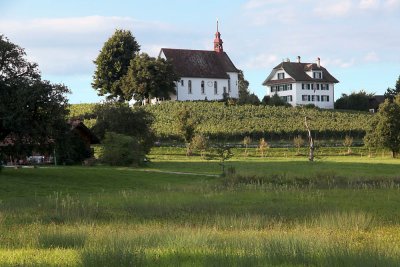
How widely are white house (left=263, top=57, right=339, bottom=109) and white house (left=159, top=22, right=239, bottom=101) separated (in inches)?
404

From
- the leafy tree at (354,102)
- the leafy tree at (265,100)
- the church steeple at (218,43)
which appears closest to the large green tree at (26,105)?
the leafy tree at (265,100)

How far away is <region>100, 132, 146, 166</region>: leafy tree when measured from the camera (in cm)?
5519

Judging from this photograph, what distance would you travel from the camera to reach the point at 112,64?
112m

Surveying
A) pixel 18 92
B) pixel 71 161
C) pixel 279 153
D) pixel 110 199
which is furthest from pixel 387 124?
pixel 110 199

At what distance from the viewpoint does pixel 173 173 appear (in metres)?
44.2

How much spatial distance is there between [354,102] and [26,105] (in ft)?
352

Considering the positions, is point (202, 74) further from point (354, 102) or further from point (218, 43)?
point (354, 102)

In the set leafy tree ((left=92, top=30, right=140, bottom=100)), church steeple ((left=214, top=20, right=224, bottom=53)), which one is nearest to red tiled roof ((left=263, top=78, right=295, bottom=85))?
church steeple ((left=214, top=20, right=224, bottom=53))

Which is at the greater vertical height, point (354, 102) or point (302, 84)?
point (302, 84)

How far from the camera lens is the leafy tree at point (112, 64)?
111 m

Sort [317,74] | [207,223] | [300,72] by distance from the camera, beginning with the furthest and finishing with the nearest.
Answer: [317,74]
[300,72]
[207,223]

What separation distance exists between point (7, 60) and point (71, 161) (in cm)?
1979

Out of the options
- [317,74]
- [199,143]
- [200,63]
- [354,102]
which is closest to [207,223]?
[199,143]

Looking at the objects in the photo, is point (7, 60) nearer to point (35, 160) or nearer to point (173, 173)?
point (173, 173)
